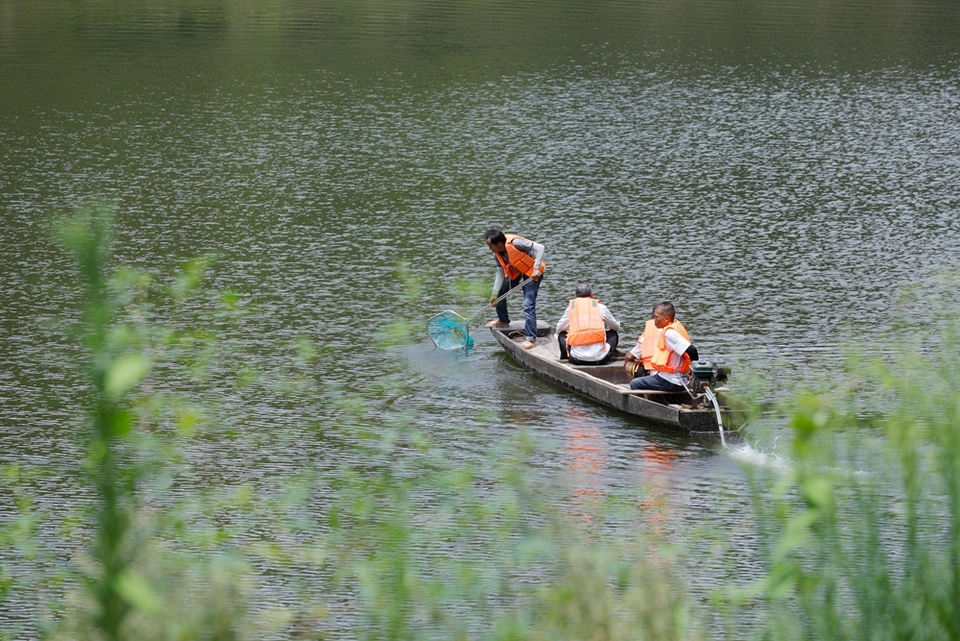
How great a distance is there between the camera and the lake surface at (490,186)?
17.9 meters

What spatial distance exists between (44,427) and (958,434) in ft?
45.5

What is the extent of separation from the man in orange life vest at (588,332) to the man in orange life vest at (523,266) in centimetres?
114

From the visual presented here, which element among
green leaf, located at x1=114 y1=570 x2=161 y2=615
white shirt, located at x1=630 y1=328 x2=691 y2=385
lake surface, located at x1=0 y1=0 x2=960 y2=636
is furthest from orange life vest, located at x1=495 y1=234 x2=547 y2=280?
green leaf, located at x1=114 y1=570 x2=161 y2=615

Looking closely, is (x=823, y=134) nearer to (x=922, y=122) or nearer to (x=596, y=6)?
(x=922, y=122)

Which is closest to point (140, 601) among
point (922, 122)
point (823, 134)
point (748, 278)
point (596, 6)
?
point (748, 278)

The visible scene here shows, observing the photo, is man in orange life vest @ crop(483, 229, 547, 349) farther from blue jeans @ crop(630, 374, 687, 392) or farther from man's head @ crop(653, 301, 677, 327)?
man's head @ crop(653, 301, 677, 327)

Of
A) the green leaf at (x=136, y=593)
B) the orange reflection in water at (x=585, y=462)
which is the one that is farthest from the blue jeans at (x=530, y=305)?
the green leaf at (x=136, y=593)

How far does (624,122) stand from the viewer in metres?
40.6

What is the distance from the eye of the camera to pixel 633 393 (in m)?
16.8

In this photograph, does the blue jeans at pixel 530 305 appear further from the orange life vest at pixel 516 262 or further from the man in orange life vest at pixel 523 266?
the orange life vest at pixel 516 262

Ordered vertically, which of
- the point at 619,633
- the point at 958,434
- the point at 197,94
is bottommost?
the point at 197,94

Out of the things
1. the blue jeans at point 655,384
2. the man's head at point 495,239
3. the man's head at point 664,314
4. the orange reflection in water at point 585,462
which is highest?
the man's head at point 664,314

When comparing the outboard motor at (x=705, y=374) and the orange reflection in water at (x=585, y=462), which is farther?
the outboard motor at (x=705, y=374)

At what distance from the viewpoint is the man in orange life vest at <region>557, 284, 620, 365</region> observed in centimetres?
1848
